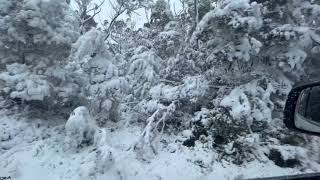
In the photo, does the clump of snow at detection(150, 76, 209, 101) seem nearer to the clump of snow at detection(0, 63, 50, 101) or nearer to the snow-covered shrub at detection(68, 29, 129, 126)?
the snow-covered shrub at detection(68, 29, 129, 126)

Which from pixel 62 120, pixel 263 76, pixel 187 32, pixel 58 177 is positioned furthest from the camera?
pixel 187 32

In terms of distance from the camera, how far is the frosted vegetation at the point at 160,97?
32.2ft

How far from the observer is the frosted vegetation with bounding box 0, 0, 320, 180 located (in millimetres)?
9812

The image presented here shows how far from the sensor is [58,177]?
9.18 meters

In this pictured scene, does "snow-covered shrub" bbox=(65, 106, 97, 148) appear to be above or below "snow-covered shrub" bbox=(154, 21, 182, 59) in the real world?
below

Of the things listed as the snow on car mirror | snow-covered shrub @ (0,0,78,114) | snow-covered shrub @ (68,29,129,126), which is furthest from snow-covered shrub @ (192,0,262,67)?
the snow on car mirror

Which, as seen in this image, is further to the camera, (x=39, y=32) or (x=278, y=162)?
(x=39, y=32)

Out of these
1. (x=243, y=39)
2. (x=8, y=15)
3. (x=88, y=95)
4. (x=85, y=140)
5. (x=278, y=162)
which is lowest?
(x=278, y=162)

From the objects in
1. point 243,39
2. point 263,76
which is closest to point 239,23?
point 243,39

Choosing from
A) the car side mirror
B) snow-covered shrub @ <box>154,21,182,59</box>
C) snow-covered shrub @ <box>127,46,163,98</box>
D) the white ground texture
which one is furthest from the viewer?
snow-covered shrub @ <box>154,21,182,59</box>

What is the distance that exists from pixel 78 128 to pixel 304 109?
8510 mm

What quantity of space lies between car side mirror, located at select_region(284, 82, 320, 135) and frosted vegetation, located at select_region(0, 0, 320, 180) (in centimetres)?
735

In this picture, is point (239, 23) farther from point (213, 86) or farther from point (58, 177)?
point (58, 177)

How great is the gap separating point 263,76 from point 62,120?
6174 mm
